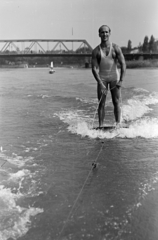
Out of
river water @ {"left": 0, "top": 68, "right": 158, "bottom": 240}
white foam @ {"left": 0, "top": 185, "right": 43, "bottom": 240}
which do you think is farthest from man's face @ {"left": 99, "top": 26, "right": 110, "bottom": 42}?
white foam @ {"left": 0, "top": 185, "right": 43, "bottom": 240}

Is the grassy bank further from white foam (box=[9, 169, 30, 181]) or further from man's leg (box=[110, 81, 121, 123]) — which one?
white foam (box=[9, 169, 30, 181])

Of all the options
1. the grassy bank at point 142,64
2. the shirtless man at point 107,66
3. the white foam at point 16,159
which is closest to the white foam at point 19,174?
the white foam at point 16,159

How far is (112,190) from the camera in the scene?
3.38m

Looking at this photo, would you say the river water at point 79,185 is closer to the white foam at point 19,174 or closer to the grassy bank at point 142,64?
the white foam at point 19,174

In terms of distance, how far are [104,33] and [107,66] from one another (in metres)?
0.70

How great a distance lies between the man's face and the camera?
19.8ft

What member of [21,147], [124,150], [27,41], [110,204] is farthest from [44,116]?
[27,41]

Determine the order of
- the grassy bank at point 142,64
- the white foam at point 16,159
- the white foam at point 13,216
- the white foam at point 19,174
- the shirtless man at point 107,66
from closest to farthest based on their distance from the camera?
the white foam at point 13,216
the white foam at point 19,174
the white foam at point 16,159
the shirtless man at point 107,66
the grassy bank at point 142,64

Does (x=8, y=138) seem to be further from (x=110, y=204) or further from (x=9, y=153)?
(x=110, y=204)

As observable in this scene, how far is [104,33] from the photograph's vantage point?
19.8ft

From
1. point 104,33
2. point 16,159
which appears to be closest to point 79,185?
point 16,159

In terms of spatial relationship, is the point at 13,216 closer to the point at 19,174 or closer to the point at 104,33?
the point at 19,174

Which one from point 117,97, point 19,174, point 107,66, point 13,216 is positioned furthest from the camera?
point 117,97

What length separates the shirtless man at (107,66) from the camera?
20.2ft
